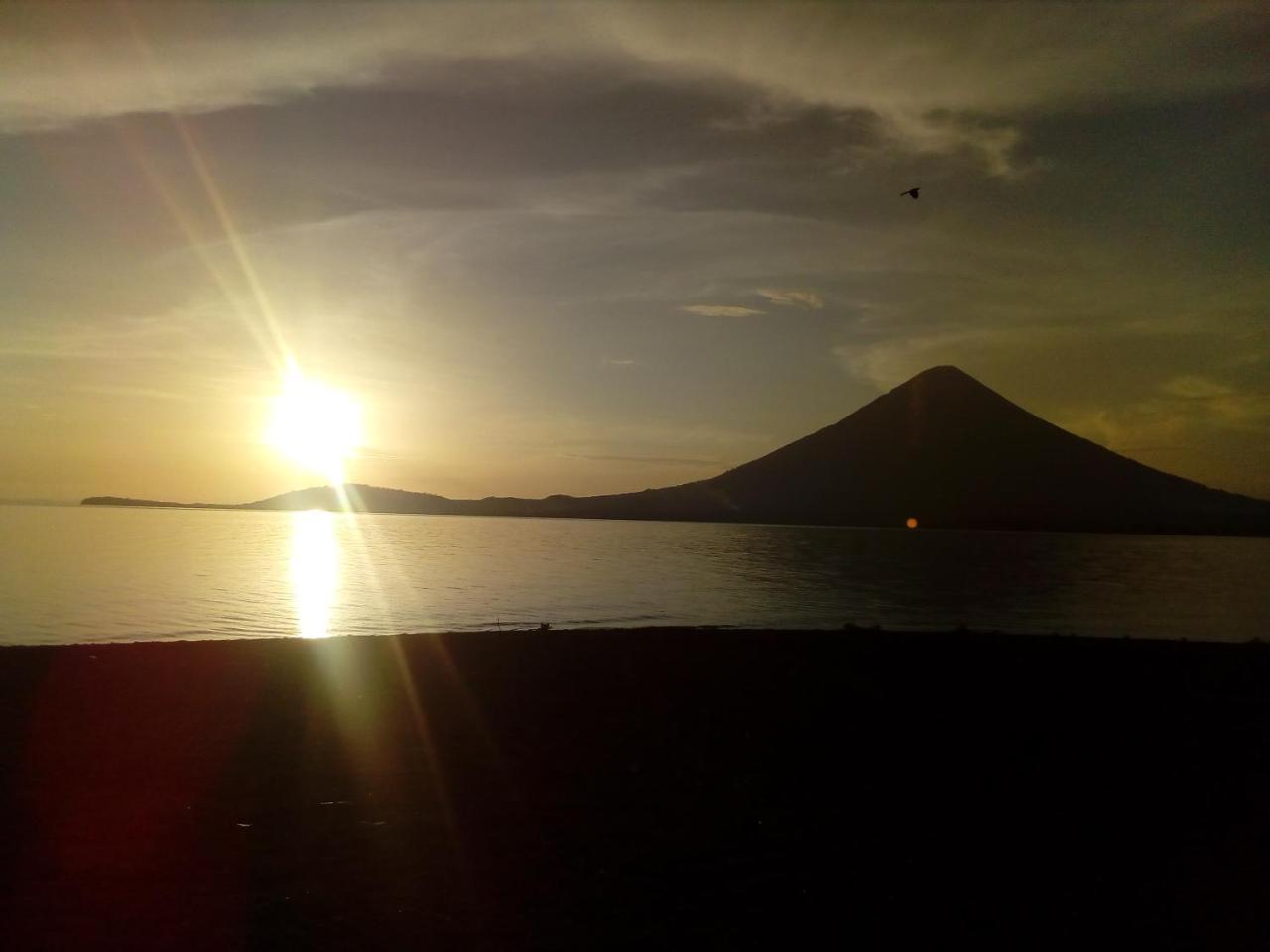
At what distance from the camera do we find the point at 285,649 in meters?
16.2

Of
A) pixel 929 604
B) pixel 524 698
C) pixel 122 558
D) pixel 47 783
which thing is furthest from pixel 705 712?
pixel 122 558

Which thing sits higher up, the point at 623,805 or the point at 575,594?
the point at 623,805

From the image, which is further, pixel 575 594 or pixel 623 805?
pixel 575 594

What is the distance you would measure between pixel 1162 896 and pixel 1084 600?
3873 cm

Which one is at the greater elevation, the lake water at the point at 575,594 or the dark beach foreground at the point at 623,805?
Answer: the dark beach foreground at the point at 623,805

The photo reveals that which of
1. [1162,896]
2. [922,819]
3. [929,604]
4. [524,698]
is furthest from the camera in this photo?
[929,604]

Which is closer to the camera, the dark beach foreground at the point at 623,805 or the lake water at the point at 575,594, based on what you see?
the dark beach foreground at the point at 623,805

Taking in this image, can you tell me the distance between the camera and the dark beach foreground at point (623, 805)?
221 inches

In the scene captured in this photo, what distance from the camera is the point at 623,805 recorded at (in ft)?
26.1

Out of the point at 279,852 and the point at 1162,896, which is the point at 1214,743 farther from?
the point at 279,852

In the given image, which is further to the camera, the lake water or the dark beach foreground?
the lake water

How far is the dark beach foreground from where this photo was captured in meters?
5.62

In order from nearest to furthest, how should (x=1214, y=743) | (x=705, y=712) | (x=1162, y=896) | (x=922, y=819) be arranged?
(x=1162, y=896) < (x=922, y=819) < (x=1214, y=743) < (x=705, y=712)

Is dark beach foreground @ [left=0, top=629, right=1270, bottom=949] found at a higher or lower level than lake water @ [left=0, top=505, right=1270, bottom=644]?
higher
